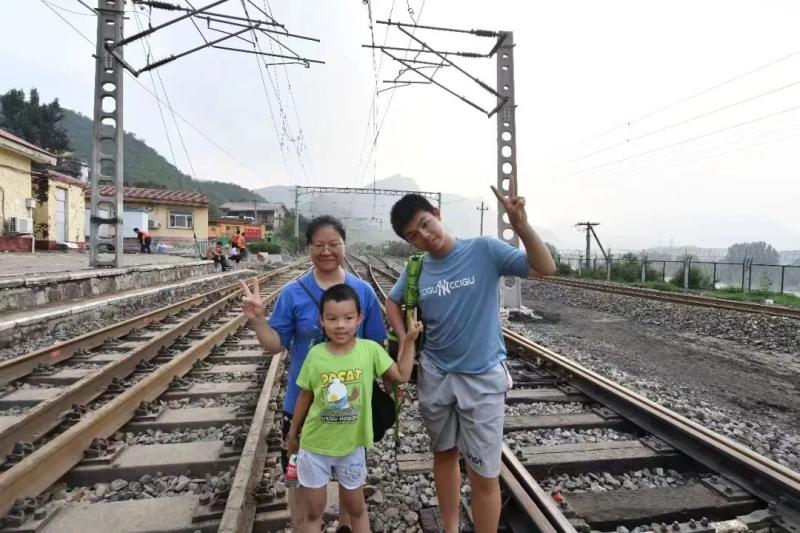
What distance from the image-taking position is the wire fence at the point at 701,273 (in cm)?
1948

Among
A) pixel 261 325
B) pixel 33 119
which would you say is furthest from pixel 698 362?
pixel 33 119

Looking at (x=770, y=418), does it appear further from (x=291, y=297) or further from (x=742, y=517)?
(x=291, y=297)

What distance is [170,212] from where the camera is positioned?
34844 millimetres

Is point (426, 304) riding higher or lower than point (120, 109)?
lower

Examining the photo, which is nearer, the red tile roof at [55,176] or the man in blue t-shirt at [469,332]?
the man in blue t-shirt at [469,332]

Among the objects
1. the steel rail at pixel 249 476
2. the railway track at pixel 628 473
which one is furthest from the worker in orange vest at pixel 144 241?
the railway track at pixel 628 473

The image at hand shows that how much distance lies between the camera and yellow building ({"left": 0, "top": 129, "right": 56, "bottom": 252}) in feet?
56.1

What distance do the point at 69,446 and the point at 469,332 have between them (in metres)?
2.75

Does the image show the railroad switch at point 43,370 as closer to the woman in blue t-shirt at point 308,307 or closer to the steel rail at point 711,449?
the woman in blue t-shirt at point 308,307

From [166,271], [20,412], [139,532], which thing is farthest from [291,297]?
[166,271]

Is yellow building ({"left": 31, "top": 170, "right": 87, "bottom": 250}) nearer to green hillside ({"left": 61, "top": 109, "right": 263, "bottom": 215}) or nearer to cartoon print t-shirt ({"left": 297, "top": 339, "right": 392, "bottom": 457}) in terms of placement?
cartoon print t-shirt ({"left": 297, "top": 339, "right": 392, "bottom": 457})

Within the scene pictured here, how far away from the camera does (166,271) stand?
14.9m

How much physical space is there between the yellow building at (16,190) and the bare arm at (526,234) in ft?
66.9

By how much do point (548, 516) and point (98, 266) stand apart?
43.4 ft
